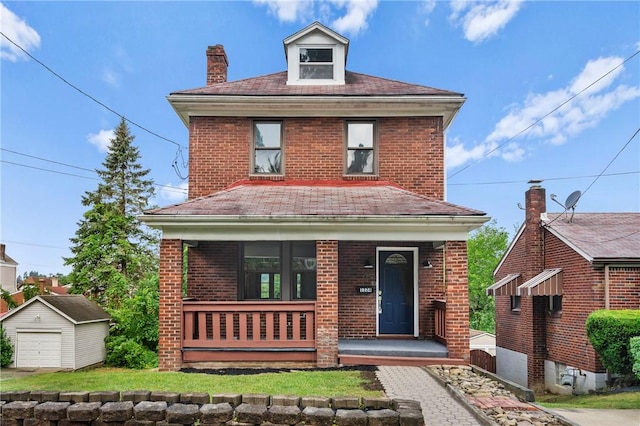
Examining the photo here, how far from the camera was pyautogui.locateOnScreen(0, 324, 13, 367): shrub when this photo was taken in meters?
13.7

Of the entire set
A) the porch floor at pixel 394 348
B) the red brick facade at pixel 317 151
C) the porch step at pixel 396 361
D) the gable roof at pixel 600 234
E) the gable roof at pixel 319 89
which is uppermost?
the gable roof at pixel 319 89

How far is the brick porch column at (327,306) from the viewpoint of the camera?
9.48 meters

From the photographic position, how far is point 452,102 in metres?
11.9

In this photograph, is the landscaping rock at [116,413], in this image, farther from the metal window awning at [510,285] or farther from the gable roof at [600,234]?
the metal window awning at [510,285]

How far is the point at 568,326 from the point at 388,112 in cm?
917

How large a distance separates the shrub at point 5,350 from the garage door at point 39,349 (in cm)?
20

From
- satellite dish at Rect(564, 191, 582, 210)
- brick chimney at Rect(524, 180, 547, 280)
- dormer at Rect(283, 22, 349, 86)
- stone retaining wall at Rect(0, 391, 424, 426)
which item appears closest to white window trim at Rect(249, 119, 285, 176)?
dormer at Rect(283, 22, 349, 86)

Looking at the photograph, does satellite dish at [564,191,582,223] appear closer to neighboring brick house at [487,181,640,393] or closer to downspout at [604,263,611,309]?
neighboring brick house at [487,181,640,393]

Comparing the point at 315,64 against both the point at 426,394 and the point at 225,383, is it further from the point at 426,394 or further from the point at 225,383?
the point at 426,394

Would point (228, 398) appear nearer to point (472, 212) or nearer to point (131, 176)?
point (472, 212)

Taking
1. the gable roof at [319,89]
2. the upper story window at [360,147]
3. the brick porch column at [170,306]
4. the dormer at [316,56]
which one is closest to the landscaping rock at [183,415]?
the brick porch column at [170,306]

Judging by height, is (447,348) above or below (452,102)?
below

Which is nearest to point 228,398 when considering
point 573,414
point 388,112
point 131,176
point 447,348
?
point 447,348

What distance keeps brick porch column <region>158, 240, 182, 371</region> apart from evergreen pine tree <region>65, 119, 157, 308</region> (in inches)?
729
